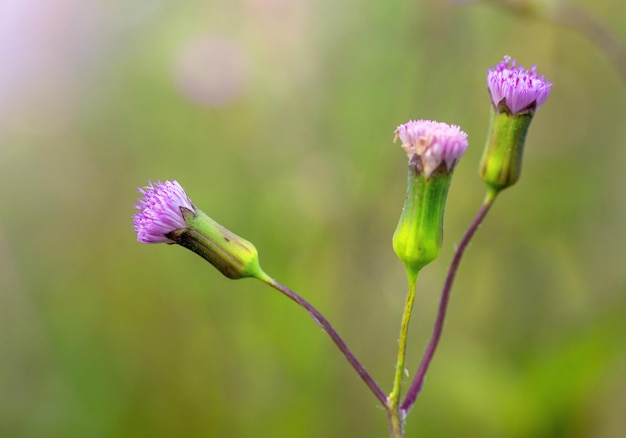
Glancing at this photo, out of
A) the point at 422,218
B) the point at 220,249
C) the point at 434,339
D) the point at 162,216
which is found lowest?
the point at 434,339

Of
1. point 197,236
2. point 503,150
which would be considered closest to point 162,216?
point 197,236

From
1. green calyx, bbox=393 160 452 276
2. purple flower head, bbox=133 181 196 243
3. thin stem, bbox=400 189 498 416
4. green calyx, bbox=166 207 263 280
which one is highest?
purple flower head, bbox=133 181 196 243

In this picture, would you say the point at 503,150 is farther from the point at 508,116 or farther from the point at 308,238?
the point at 308,238

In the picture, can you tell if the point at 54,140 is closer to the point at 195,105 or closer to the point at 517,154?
the point at 195,105

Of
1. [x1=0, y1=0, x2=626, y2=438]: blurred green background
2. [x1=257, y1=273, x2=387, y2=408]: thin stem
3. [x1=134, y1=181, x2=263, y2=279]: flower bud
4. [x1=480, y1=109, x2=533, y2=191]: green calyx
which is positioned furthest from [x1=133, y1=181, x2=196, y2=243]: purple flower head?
[x1=0, y1=0, x2=626, y2=438]: blurred green background

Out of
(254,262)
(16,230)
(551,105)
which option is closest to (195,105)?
(16,230)

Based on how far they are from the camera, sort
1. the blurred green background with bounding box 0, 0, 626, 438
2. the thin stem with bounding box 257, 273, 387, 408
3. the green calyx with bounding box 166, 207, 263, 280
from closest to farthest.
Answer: the thin stem with bounding box 257, 273, 387, 408, the green calyx with bounding box 166, 207, 263, 280, the blurred green background with bounding box 0, 0, 626, 438

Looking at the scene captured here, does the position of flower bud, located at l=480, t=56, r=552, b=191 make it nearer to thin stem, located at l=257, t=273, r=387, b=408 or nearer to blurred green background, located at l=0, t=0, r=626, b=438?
thin stem, located at l=257, t=273, r=387, b=408

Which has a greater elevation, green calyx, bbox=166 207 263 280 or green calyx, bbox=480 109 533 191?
green calyx, bbox=166 207 263 280
